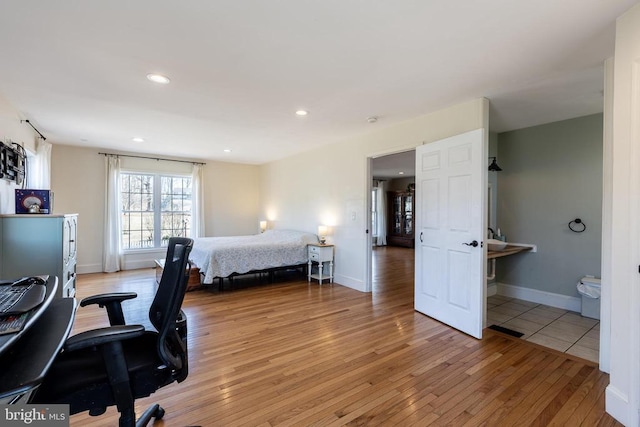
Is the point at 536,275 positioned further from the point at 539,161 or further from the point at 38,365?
the point at 38,365

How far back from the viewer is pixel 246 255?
474 centimetres

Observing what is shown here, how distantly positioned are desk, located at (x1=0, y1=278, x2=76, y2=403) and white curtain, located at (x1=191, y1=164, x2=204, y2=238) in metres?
5.51

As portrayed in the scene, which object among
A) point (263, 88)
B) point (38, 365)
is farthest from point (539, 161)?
point (38, 365)

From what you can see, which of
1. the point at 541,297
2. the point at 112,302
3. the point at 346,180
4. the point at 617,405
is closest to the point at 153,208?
the point at 346,180

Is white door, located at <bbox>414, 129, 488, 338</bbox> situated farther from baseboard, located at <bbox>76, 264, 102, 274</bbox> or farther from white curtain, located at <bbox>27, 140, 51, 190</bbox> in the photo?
baseboard, located at <bbox>76, 264, 102, 274</bbox>

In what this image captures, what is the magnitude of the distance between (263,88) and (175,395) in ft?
8.61

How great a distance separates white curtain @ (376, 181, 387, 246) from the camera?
34.4 feet

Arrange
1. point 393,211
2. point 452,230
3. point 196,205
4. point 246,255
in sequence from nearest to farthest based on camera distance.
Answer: point 452,230 < point 246,255 < point 196,205 < point 393,211

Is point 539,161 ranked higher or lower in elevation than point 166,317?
higher

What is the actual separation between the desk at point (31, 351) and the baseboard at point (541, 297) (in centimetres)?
496

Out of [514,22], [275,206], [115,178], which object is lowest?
[275,206]

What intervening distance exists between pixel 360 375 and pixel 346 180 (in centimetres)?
322

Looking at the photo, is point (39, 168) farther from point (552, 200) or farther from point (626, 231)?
point (552, 200)

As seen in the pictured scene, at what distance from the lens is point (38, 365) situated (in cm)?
96
